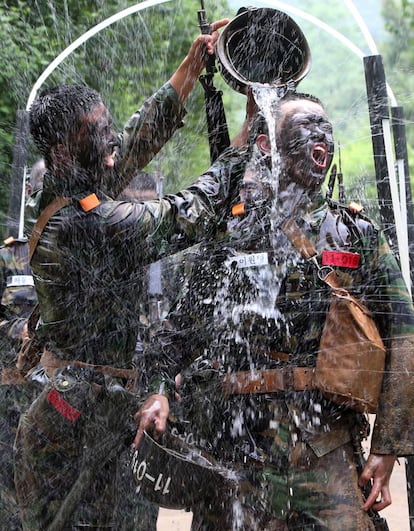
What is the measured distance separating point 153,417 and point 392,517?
3.49m

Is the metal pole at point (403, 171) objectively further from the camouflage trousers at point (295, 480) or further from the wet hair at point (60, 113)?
the wet hair at point (60, 113)

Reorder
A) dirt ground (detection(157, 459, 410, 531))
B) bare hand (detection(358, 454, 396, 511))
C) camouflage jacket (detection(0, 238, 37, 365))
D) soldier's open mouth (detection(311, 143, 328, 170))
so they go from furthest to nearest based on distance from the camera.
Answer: dirt ground (detection(157, 459, 410, 531))
camouflage jacket (detection(0, 238, 37, 365))
soldier's open mouth (detection(311, 143, 328, 170))
bare hand (detection(358, 454, 396, 511))

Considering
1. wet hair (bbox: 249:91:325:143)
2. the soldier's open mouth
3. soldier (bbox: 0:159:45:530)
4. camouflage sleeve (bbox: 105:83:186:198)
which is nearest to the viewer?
the soldier's open mouth

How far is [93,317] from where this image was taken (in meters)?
3.73

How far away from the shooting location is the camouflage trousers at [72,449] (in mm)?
3824

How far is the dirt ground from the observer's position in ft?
20.0

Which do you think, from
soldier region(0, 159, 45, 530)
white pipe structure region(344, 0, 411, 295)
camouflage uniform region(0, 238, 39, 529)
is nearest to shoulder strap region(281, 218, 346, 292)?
white pipe structure region(344, 0, 411, 295)

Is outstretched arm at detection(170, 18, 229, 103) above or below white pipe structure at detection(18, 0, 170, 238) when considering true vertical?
below

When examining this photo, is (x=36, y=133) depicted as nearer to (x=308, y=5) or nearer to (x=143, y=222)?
(x=143, y=222)

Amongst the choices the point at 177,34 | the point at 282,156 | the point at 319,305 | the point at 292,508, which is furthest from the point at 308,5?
the point at 292,508

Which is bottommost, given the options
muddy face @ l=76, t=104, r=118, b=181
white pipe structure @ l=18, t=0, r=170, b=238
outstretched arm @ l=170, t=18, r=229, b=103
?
muddy face @ l=76, t=104, r=118, b=181

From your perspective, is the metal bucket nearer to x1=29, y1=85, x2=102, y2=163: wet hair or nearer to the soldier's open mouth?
the soldier's open mouth

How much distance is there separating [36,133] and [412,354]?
5.69 ft

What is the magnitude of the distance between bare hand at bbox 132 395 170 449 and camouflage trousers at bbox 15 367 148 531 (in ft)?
1.59
